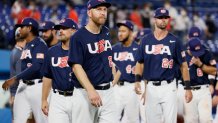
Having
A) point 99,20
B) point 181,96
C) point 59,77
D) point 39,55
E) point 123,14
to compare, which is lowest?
point 181,96

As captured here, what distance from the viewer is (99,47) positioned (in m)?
7.71

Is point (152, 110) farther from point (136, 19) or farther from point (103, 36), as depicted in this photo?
point (136, 19)

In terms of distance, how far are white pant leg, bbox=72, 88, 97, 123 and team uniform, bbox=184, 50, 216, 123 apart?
393cm

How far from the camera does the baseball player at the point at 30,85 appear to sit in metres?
10.0

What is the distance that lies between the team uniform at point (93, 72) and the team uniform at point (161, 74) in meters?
2.20

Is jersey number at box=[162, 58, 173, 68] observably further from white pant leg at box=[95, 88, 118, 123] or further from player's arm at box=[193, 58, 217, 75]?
white pant leg at box=[95, 88, 118, 123]

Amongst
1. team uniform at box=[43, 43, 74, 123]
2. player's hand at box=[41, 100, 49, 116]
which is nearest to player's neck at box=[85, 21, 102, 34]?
team uniform at box=[43, 43, 74, 123]

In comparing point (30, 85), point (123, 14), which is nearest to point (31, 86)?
point (30, 85)

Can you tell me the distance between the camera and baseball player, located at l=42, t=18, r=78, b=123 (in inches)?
333

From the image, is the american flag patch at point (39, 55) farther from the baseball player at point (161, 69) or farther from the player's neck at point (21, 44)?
the baseball player at point (161, 69)

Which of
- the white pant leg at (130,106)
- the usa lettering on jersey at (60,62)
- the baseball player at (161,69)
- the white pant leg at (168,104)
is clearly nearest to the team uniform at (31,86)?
A: the usa lettering on jersey at (60,62)

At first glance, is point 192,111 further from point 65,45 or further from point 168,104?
point 65,45

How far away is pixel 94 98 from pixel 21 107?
10.6 feet

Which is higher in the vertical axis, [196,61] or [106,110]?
[196,61]
